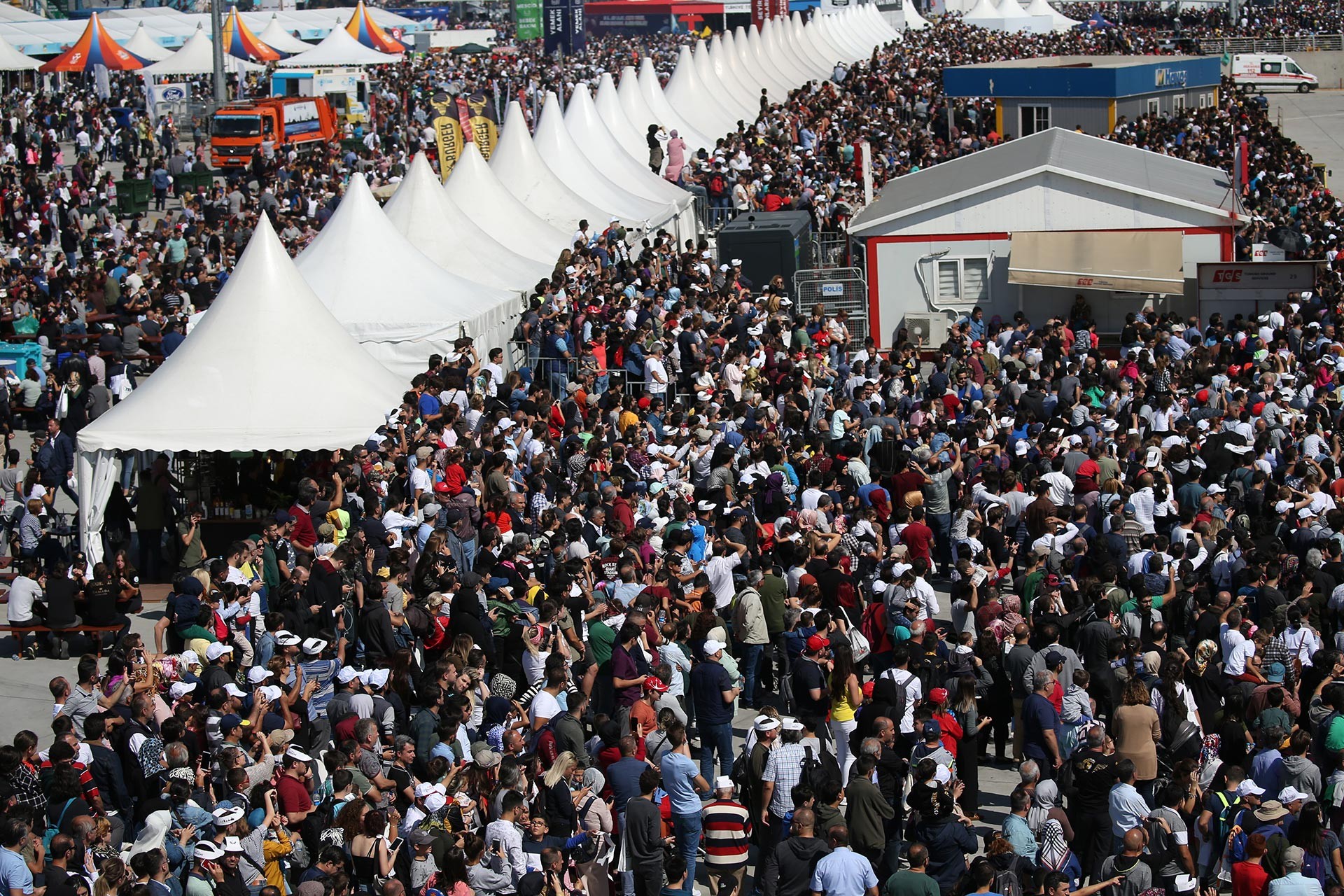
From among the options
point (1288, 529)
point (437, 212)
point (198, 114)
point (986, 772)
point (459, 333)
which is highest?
point (198, 114)

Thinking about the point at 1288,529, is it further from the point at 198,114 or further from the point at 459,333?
the point at 198,114

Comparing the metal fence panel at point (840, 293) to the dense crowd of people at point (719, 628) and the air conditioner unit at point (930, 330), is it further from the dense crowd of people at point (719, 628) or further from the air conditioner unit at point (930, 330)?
the dense crowd of people at point (719, 628)

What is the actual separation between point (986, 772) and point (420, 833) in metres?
4.27

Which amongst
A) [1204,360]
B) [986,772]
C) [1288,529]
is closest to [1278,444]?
[1288,529]

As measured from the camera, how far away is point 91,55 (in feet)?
164

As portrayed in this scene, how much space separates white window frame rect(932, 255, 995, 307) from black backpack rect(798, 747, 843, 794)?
15223 mm

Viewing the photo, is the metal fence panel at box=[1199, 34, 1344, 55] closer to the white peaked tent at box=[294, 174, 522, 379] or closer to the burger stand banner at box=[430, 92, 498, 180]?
the burger stand banner at box=[430, 92, 498, 180]

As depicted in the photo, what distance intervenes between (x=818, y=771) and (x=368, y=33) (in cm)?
5689

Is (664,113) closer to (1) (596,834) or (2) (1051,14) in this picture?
(1) (596,834)

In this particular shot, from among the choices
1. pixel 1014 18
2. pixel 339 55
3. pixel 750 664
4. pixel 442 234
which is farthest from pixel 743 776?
pixel 1014 18

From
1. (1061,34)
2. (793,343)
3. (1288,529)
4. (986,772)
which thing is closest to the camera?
(986,772)

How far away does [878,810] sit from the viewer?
30.4 feet

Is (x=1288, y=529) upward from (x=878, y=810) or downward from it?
upward

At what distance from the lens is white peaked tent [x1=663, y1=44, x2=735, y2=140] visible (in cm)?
3906
